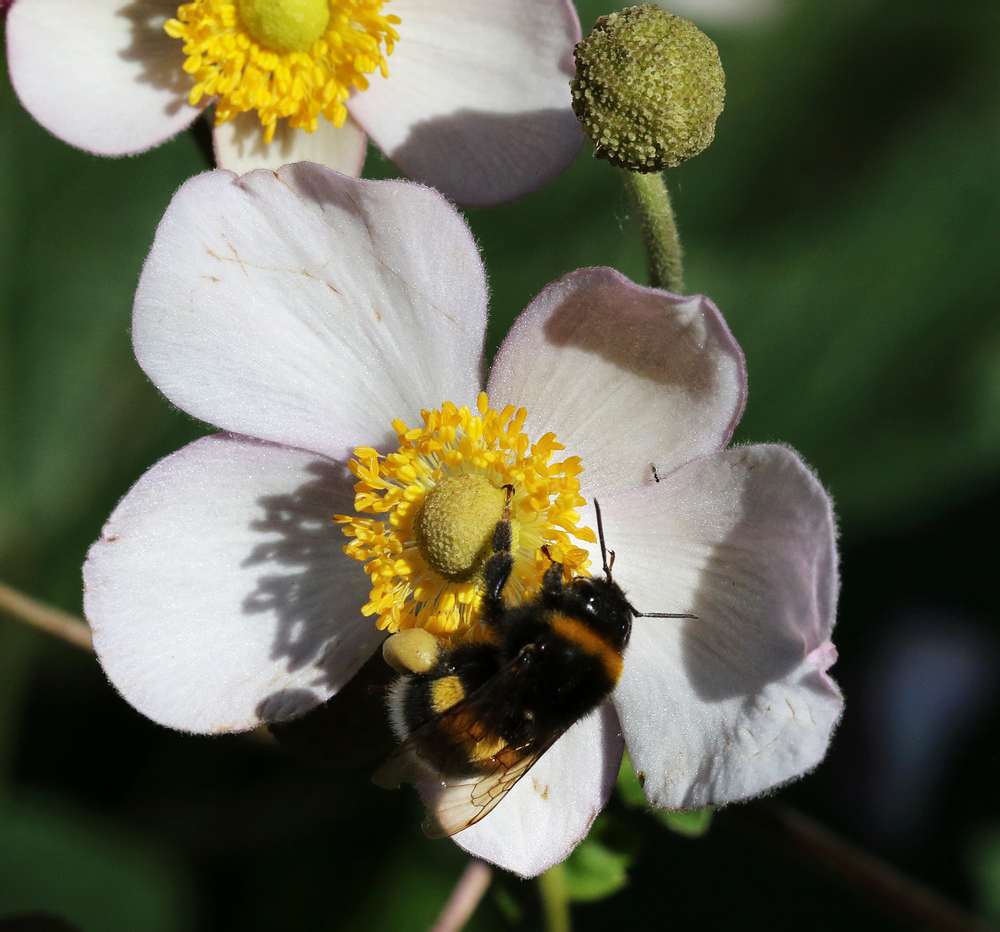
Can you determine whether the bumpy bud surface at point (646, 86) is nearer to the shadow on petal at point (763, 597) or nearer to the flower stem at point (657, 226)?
the flower stem at point (657, 226)

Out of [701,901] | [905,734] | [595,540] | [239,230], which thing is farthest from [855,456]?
[239,230]

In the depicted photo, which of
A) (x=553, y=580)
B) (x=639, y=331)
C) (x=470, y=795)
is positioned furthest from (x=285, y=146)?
(x=470, y=795)

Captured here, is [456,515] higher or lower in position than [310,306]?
lower

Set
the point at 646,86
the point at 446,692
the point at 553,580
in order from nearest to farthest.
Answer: the point at 646,86, the point at 446,692, the point at 553,580

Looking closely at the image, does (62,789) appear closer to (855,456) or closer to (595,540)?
(595,540)

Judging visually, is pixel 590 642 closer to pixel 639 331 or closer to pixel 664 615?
pixel 664 615

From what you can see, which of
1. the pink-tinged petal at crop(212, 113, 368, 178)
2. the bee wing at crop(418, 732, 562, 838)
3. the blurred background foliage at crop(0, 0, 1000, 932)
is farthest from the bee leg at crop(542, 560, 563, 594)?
the blurred background foliage at crop(0, 0, 1000, 932)

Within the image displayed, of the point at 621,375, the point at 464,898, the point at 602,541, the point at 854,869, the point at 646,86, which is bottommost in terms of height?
the point at 464,898
